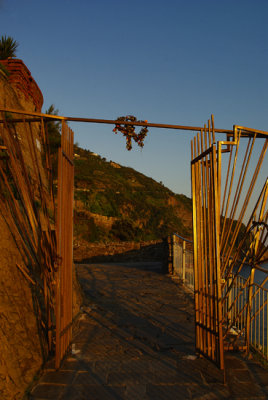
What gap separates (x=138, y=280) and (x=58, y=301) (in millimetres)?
6053

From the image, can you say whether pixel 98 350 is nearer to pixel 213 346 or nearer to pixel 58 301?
pixel 58 301

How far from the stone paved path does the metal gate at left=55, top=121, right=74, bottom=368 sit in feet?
1.12

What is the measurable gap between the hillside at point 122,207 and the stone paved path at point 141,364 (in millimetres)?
15286

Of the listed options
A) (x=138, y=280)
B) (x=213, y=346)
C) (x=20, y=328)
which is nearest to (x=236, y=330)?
(x=213, y=346)

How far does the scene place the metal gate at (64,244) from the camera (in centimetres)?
367

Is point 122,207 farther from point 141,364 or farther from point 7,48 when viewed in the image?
point 141,364

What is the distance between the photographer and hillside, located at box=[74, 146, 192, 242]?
23.1 m

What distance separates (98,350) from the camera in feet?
14.0

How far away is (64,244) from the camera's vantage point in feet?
12.9

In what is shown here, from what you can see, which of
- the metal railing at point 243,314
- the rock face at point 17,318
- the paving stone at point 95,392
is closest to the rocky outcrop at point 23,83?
the rock face at point 17,318

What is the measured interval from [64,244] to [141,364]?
158 cm

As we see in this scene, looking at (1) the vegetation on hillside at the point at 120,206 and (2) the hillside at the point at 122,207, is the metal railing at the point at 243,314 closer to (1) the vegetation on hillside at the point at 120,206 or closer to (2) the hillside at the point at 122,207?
(1) the vegetation on hillside at the point at 120,206

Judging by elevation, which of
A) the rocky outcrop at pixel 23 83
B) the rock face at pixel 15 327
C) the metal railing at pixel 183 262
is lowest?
the metal railing at pixel 183 262

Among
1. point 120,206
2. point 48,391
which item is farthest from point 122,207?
point 48,391
